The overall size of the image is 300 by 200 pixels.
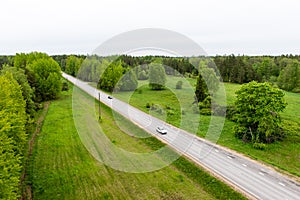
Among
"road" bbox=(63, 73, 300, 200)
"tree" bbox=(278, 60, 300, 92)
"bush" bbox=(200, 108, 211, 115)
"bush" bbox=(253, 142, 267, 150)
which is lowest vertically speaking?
"road" bbox=(63, 73, 300, 200)

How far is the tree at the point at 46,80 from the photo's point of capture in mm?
57312

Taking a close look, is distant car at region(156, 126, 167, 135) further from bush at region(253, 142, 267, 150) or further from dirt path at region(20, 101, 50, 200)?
dirt path at region(20, 101, 50, 200)

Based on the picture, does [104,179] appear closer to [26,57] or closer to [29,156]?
[29,156]

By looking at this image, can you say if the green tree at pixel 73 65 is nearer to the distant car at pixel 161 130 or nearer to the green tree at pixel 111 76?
the green tree at pixel 111 76

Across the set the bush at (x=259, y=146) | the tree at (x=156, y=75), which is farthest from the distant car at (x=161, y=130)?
the tree at (x=156, y=75)

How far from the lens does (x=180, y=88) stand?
7125 centimetres

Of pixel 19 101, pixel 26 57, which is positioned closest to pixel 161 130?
pixel 19 101

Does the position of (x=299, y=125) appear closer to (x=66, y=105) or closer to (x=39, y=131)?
(x=39, y=131)

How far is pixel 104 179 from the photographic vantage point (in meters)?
22.6

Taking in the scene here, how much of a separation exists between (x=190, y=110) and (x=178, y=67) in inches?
2049

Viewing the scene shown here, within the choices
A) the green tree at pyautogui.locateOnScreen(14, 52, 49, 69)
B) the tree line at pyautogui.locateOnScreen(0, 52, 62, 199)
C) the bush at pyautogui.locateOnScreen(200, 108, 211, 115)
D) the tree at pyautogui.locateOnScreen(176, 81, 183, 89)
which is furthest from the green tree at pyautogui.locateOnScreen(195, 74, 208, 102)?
the green tree at pyautogui.locateOnScreen(14, 52, 49, 69)

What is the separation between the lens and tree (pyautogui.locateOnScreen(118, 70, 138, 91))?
6719 cm

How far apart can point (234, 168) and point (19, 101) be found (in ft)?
83.2

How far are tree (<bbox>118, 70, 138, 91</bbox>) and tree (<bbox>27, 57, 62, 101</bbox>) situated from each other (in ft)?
53.4
